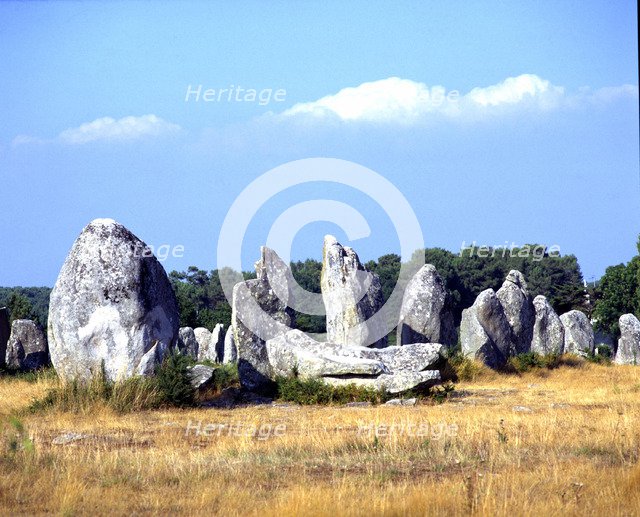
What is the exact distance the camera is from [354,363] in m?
17.1

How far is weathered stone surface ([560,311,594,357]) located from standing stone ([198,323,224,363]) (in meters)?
12.9

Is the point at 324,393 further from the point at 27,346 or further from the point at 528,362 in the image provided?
the point at 27,346

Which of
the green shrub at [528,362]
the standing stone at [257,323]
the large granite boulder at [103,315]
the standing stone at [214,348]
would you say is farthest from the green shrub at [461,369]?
the standing stone at [214,348]

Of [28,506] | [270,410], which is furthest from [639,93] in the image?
[270,410]

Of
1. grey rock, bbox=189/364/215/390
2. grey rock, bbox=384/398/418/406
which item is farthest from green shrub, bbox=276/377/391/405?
grey rock, bbox=189/364/215/390

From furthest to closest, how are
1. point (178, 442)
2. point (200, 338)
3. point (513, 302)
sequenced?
1. point (200, 338)
2. point (513, 302)
3. point (178, 442)

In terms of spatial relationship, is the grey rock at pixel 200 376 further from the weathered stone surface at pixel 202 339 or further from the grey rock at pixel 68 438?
the weathered stone surface at pixel 202 339

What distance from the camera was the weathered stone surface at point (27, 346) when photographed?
2834 centimetres

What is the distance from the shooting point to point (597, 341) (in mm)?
53844

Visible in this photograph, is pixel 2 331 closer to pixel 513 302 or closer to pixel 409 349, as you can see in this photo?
pixel 409 349

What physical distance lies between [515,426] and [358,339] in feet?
34.8

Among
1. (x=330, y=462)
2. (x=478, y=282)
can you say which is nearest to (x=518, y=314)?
(x=330, y=462)

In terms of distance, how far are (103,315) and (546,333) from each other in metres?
18.3

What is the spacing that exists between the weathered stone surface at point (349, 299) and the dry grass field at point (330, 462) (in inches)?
300
